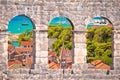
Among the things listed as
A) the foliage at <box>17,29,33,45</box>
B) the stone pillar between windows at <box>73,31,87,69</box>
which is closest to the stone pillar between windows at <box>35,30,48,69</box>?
the stone pillar between windows at <box>73,31,87,69</box>

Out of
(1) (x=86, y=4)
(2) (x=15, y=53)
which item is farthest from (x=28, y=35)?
(1) (x=86, y=4)

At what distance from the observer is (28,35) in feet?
217

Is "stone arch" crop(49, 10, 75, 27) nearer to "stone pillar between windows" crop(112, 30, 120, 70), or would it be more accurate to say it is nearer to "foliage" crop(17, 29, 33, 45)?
"stone pillar between windows" crop(112, 30, 120, 70)

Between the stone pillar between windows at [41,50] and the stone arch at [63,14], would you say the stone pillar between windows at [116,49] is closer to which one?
the stone arch at [63,14]

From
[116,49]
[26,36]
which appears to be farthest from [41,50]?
[26,36]

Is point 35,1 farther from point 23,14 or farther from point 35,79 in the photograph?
point 35,79

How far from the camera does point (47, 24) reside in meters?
20.0

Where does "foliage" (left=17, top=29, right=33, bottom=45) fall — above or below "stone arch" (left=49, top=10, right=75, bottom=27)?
below

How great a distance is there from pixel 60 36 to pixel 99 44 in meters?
8.77

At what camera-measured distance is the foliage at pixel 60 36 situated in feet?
186

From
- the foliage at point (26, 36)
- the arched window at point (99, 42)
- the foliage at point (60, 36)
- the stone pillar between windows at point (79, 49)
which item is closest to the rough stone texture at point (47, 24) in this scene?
the stone pillar between windows at point (79, 49)

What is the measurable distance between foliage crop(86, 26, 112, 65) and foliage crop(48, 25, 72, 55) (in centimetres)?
282

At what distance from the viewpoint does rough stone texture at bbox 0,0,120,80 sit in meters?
19.6

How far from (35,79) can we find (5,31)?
263 cm
